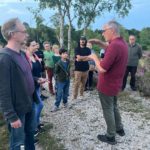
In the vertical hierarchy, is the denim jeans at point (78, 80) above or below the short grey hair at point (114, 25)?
below

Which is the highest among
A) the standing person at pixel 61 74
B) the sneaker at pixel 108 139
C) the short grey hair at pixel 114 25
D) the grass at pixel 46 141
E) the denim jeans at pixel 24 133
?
the short grey hair at pixel 114 25

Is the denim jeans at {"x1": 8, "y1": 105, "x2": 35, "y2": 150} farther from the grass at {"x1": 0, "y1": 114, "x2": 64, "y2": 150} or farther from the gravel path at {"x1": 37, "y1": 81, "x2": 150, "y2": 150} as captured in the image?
the gravel path at {"x1": 37, "y1": 81, "x2": 150, "y2": 150}

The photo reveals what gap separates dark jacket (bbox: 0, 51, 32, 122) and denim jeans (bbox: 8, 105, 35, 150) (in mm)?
214

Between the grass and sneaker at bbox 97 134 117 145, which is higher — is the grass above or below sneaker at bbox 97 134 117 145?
below

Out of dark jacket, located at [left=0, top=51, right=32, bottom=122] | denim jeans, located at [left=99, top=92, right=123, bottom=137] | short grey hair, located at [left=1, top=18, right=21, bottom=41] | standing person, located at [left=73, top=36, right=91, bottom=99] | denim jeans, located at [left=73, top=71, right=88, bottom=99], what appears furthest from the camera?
denim jeans, located at [left=73, top=71, right=88, bottom=99]

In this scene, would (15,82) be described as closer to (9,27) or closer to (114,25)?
(9,27)

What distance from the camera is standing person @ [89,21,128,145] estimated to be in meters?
5.90

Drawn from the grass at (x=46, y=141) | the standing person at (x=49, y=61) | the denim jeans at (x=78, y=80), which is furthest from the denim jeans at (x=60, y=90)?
the standing person at (x=49, y=61)

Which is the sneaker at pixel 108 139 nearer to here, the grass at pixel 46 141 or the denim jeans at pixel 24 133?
the grass at pixel 46 141

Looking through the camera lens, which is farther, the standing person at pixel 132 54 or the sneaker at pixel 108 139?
the standing person at pixel 132 54

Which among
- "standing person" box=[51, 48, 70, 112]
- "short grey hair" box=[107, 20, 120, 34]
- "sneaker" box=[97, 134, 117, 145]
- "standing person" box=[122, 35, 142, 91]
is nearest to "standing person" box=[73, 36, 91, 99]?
"standing person" box=[51, 48, 70, 112]

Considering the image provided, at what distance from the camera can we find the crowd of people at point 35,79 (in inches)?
174

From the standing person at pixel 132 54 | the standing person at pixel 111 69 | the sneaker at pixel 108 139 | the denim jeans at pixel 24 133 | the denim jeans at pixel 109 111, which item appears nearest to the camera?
the denim jeans at pixel 24 133

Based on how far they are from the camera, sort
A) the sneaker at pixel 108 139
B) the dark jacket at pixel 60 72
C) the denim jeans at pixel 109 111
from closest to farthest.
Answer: the denim jeans at pixel 109 111 < the sneaker at pixel 108 139 < the dark jacket at pixel 60 72
